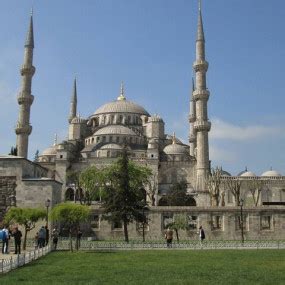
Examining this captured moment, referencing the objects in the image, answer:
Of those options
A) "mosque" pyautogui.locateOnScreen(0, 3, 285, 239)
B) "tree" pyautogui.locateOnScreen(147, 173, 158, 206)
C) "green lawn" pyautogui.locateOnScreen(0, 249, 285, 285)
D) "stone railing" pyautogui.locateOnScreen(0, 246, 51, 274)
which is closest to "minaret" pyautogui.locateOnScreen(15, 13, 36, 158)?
"mosque" pyautogui.locateOnScreen(0, 3, 285, 239)

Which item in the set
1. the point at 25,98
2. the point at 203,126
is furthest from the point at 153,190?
the point at 25,98

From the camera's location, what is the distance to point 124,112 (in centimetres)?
6831

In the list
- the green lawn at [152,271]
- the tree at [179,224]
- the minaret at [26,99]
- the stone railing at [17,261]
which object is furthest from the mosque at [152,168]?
the green lawn at [152,271]

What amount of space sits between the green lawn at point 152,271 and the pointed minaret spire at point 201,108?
106 ft

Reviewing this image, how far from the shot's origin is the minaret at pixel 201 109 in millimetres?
45969

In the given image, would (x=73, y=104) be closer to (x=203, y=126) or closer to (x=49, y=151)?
(x=49, y=151)

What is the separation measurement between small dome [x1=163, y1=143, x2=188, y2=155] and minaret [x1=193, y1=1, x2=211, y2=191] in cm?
1109

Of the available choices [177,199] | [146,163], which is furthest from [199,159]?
[146,163]

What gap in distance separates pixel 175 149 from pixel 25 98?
20892 millimetres

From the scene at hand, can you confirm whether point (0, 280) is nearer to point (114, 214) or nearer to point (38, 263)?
point (38, 263)

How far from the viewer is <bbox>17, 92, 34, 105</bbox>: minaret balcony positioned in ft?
151

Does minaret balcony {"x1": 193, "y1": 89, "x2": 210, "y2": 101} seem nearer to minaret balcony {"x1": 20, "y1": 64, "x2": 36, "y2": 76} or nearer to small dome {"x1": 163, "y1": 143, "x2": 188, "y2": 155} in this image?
small dome {"x1": 163, "y1": 143, "x2": 188, "y2": 155}

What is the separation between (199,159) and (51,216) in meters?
29.7

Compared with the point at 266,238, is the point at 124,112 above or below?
above
